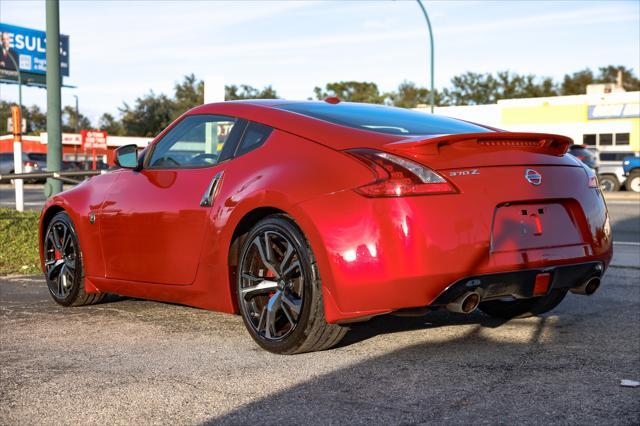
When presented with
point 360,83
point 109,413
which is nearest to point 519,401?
point 109,413

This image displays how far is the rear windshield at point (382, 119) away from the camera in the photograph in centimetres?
461

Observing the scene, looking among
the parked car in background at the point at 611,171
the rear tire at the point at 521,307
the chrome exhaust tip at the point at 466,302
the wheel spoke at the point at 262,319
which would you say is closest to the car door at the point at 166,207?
the wheel spoke at the point at 262,319

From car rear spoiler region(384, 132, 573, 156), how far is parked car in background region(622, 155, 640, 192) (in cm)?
2829

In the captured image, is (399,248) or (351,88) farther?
(351,88)

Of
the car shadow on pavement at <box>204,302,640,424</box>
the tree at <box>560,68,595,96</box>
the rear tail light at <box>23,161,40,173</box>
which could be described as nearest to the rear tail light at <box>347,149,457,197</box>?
the car shadow on pavement at <box>204,302,640,424</box>

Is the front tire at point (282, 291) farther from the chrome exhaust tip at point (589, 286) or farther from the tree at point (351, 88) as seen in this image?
the tree at point (351, 88)

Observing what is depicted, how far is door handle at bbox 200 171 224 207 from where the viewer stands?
4.78 m

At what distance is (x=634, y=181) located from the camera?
3116 centimetres

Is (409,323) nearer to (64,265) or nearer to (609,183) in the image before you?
(64,265)

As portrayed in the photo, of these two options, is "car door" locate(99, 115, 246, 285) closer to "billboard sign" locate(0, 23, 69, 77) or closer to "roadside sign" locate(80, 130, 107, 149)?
"roadside sign" locate(80, 130, 107, 149)

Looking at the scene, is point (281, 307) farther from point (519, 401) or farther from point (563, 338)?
point (563, 338)

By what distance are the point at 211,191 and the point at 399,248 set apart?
1381 mm

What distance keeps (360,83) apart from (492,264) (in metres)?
103

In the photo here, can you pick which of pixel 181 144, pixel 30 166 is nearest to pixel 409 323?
pixel 181 144
